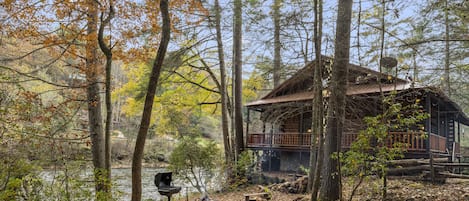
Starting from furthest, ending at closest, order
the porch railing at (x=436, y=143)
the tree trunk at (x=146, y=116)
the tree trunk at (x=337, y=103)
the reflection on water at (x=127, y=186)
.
A: the porch railing at (x=436, y=143) → the tree trunk at (x=337, y=103) → the reflection on water at (x=127, y=186) → the tree trunk at (x=146, y=116)

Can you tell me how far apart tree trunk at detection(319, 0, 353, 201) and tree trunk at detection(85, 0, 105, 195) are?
5.15 m

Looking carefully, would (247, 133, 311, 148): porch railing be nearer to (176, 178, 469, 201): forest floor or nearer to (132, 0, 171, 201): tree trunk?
(176, 178, 469, 201): forest floor

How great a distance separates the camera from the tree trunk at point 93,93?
24.1 ft

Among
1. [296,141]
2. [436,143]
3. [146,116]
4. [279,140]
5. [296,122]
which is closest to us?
[146,116]

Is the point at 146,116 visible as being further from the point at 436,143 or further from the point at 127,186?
the point at 436,143

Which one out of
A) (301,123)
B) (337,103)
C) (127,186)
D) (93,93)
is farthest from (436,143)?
(93,93)

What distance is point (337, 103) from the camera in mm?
7191

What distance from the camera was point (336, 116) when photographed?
7012 mm

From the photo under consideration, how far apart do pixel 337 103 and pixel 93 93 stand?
5.73 m

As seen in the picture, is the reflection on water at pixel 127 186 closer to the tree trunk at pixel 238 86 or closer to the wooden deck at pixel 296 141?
the tree trunk at pixel 238 86

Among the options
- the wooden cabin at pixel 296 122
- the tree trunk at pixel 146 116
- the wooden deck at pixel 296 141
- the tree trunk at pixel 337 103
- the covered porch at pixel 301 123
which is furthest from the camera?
the wooden cabin at pixel 296 122

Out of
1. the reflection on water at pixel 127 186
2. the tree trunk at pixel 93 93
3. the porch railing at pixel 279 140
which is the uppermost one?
the tree trunk at pixel 93 93

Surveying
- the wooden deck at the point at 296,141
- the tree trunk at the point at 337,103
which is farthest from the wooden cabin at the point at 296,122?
the tree trunk at the point at 337,103

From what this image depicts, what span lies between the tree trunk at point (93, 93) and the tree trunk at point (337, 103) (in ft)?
16.9
